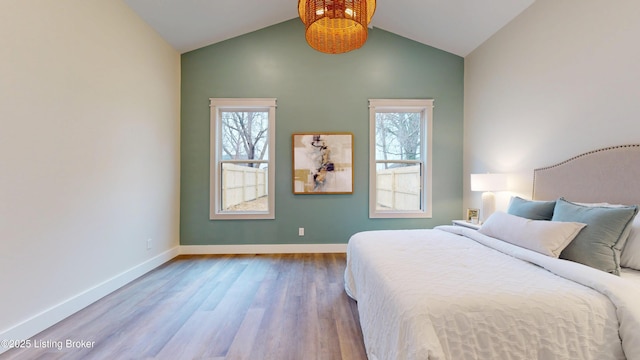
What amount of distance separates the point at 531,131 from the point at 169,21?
4281mm

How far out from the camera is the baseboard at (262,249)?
362cm

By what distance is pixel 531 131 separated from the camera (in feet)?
8.61

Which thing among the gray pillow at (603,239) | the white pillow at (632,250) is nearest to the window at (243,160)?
the gray pillow at (603,239)

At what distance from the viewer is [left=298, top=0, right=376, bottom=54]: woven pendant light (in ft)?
5.70

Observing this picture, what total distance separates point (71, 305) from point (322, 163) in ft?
9.60

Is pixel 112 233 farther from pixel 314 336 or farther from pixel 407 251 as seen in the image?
pixel 407 251

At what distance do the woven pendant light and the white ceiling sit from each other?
1.60 meters

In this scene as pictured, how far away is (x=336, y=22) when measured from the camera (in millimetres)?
2037

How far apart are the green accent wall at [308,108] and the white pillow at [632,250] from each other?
2.28 m

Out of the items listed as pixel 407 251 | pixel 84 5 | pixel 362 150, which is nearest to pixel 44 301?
pixel 84 5

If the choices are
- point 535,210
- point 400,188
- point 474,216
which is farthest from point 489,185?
point 400,188

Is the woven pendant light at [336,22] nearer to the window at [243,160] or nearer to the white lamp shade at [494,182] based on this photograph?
the window at [243,160]

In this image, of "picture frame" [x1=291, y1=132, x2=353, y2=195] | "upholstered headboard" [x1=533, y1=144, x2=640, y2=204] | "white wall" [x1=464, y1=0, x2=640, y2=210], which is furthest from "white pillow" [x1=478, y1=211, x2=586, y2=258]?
"picture frame" [x1=291, y1=132, x2=353, y2=195]

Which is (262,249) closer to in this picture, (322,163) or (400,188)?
(322,163)
